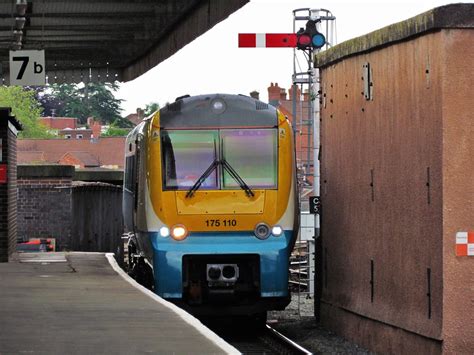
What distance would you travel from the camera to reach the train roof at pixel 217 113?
18.6 meters

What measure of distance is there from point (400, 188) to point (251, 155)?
359 cm

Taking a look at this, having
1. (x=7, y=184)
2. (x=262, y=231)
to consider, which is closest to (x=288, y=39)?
(x=7, y=184)

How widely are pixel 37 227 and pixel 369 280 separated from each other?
15587mm

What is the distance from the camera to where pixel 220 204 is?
18281mm

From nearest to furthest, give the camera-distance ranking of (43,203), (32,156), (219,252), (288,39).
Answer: (219,252) → (288,39) → (43,203) → (32,156)

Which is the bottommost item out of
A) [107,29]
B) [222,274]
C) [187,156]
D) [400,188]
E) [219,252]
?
[222,274]

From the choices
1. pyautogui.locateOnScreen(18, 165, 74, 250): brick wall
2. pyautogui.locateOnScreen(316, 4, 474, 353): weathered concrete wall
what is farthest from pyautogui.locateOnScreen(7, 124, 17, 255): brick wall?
pyautogui.locateOnScreen(316, 4, 474, 353): weathered concrete wall

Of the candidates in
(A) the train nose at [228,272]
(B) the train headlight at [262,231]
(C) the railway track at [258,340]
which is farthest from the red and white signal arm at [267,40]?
(A) the train nose at [228,272]

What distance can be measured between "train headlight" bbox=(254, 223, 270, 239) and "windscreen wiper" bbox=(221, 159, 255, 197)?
44 centimetres

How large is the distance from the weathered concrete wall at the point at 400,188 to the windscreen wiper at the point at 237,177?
1.23m

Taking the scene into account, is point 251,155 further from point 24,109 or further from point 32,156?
point 24,109

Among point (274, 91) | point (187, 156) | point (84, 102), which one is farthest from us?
point (84, 102)

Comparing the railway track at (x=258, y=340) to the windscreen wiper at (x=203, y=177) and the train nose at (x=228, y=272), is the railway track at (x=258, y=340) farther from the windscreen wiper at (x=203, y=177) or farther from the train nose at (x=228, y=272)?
the windscreen wiper at (x=203, y=177)

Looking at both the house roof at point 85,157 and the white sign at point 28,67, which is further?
the house roof at point 85,157
